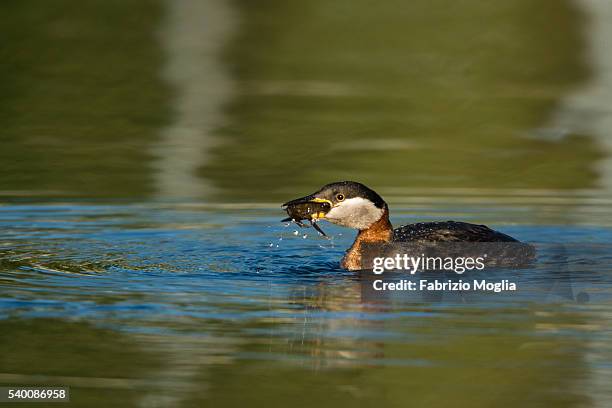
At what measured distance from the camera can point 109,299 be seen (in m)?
10.4

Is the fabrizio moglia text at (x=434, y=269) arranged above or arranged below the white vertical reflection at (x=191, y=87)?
below

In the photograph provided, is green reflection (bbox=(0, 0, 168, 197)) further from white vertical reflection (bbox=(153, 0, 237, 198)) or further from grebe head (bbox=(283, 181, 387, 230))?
grebe head (bbox=(283, 181, 387, 230))

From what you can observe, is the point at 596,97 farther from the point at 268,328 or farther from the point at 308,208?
the point at 268,328

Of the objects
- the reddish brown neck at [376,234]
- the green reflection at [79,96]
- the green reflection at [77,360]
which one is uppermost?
the green reflection at [79,96]

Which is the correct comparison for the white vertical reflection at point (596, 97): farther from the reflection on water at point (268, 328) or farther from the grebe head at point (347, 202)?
the reflection on water at point (268, 328)

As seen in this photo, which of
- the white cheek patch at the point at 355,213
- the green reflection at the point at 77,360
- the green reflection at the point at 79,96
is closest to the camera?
the green reflection at the point at 77,360

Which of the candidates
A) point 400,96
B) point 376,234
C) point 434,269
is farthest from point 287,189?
point 400,96

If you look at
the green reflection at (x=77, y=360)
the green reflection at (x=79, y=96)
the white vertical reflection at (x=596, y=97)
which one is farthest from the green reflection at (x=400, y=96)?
the green reflection at (x=77, y=360)

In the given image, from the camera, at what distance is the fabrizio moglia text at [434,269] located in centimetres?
1110

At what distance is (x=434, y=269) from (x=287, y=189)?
14.8 feet

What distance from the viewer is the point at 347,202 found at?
12328 millimetres

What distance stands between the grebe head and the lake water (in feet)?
1.67

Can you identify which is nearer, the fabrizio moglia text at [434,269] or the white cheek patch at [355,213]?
the fabrizio moglia text at [434,269]

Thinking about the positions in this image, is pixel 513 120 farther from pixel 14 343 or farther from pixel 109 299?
pixel 14 343
